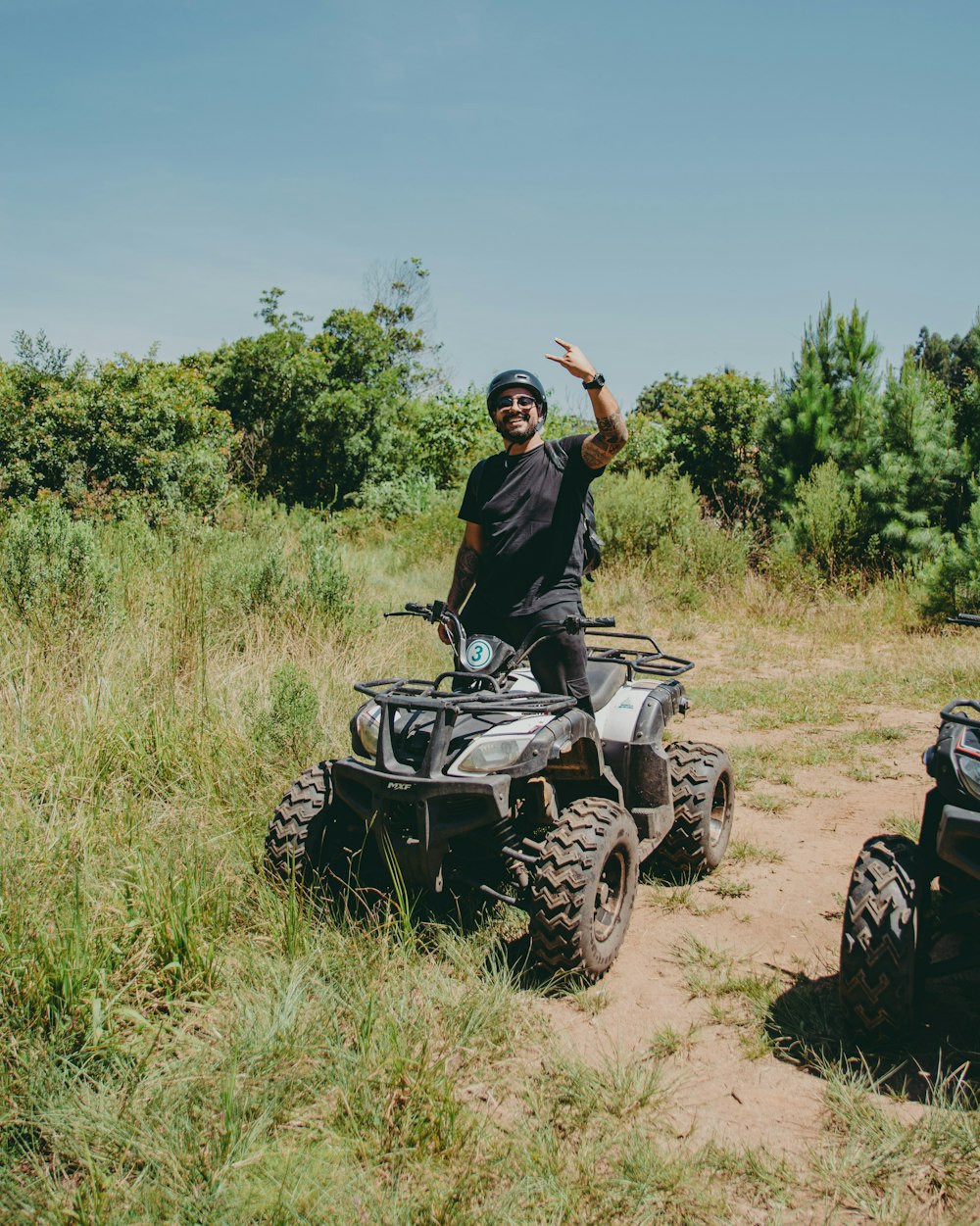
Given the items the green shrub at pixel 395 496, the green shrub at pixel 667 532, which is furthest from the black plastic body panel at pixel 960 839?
the green shrub at pixel 395 496

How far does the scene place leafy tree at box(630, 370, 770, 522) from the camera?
15.5 metres

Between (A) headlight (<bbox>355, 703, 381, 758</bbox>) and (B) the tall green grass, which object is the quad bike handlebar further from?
(B) the tall green grass

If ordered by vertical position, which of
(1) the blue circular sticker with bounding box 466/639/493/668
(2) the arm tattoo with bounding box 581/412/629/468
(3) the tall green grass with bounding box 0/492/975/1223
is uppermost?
(2) the arm tattoo with bounding box 581/412/629/468

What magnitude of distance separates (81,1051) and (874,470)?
40.5 ft

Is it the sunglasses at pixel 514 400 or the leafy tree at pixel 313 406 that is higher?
the leafy tree at pixel 313 406

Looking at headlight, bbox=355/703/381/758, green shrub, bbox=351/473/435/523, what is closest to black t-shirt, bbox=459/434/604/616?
headlight, bbox=355/703/381/758

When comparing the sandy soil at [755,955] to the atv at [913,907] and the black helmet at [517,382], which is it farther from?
the black helmet at [517,382]

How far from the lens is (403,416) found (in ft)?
66.8

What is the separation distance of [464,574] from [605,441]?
0.94m

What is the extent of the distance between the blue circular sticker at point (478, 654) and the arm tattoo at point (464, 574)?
56cm

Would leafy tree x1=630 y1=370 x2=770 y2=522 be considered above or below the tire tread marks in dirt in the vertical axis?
above

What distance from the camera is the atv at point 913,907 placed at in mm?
2584

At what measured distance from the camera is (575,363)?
11.2 ft

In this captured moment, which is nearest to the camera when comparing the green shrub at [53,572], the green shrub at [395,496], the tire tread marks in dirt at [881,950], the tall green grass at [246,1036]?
the tall green grass at [246,1036]
